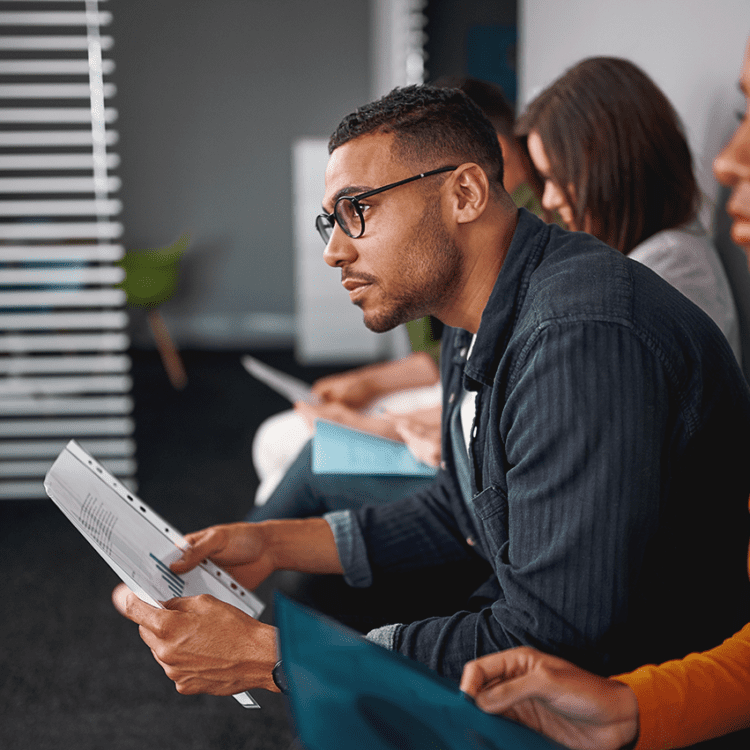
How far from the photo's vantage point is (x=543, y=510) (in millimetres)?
743

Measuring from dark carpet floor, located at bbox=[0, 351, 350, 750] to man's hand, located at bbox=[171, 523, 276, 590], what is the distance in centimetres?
12

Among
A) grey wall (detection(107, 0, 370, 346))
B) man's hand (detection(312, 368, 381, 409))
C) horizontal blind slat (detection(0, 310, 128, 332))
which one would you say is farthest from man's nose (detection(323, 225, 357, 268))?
grey wall (detection(107, 0, 370, 346))

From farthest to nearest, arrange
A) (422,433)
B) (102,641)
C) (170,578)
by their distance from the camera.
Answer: (102,641) < (422,433) < (170,578)

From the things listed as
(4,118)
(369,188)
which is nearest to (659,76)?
(369,188)

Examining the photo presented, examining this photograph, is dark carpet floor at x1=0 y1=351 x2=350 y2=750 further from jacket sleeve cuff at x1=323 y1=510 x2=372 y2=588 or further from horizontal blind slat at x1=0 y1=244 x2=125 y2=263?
horizontal blind slat at x1=0 y1=244 x2=125 y2=263

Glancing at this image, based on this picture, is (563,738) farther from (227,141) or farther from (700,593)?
(227,141)

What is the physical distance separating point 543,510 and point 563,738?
208 mm

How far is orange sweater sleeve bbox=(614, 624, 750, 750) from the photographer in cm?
67

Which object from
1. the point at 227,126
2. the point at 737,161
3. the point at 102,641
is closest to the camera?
the point at 737,161

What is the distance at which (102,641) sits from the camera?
82.2 inches

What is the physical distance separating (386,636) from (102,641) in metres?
1.50

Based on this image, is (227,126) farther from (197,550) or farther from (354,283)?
(197,550)

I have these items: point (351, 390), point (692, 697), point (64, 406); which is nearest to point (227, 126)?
point (64, 406)

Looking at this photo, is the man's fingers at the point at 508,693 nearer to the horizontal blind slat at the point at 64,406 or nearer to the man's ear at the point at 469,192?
the man's ear at the point at 469,192
